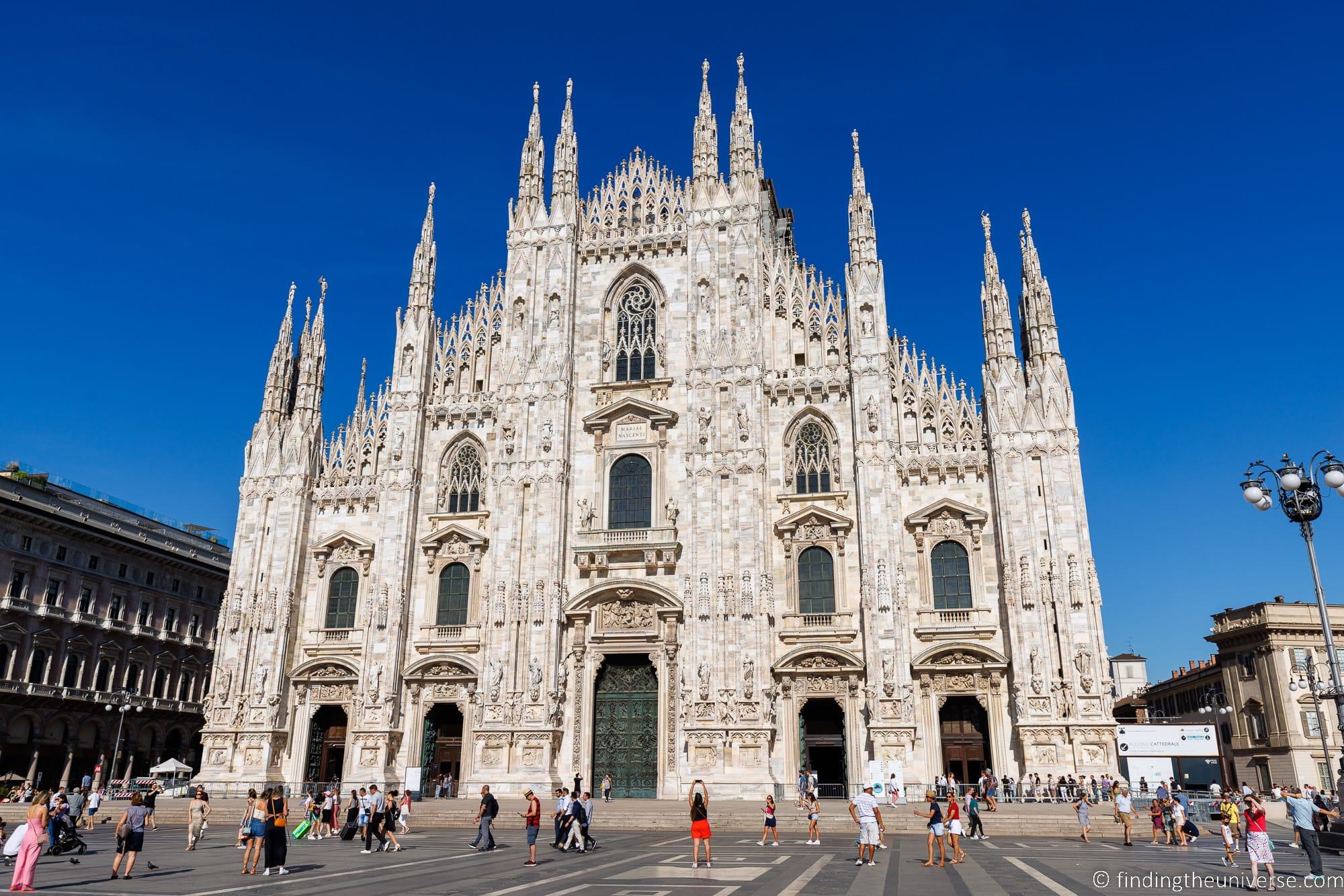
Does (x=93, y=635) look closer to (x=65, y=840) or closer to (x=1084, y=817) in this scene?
(x=65, y=840)

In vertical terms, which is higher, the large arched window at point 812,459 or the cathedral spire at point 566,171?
the cathedral spire at point 566,171

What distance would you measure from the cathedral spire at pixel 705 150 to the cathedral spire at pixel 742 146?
26.7 inches

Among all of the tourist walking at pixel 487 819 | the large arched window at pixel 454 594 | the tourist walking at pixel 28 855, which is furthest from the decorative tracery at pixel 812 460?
the tourist walking at pixel 28 855

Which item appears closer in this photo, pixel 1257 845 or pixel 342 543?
pixel 1257 845

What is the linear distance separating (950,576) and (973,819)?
416 inches

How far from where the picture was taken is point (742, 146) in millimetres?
40469

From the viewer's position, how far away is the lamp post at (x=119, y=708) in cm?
4753

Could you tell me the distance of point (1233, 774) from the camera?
57500 mm

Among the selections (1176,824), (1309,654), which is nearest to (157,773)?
(1176,824)

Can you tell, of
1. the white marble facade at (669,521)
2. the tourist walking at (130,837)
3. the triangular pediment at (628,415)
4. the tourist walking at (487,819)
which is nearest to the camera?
the tourist walking at (130,837)

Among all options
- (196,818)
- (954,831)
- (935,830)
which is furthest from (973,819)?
(196,818)

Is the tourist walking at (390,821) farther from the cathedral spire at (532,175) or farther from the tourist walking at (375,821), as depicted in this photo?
the cathedral spire at (532,175)

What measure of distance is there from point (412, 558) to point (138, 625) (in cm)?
2371

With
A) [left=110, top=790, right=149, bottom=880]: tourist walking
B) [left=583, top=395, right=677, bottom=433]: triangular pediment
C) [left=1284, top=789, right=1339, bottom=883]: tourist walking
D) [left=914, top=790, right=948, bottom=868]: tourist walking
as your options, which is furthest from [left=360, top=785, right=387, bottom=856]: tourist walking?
[left=583, top=395, right=677, bottom=433]: triangular pediment
